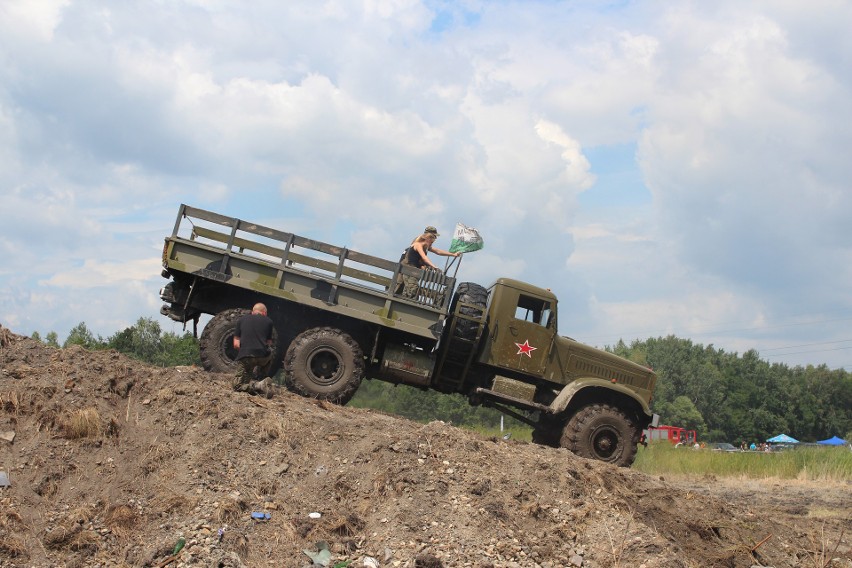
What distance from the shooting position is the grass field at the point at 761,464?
50.1 ft

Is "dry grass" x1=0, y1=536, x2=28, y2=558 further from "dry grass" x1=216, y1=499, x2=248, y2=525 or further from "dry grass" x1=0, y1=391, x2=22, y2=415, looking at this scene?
"dry grass" x1=0, y1=391, x2=22, y2=415

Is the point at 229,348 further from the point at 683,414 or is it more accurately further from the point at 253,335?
the point at 683,414

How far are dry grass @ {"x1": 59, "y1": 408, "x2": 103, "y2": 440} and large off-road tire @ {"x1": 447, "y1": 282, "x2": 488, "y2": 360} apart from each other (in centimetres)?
520

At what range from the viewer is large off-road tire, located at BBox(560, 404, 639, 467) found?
11680mm

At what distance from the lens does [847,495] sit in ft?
41.4

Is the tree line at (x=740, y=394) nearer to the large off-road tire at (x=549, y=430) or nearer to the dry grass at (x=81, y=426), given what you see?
the large off-road tire at (x=549, y=430)

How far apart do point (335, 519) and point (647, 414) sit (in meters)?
6.52

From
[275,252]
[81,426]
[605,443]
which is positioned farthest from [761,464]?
[81,426]

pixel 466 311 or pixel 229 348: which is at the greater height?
pixel 466 311

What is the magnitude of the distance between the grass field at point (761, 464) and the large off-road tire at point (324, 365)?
22.7 feet

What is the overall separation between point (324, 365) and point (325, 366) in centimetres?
2

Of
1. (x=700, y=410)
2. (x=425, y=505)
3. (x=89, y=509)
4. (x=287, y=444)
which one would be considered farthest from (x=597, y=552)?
(x=700, y=410)

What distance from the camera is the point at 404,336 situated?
1184cm

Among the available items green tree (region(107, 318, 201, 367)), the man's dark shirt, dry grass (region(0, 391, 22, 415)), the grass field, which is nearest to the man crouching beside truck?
the man's dark shirt
